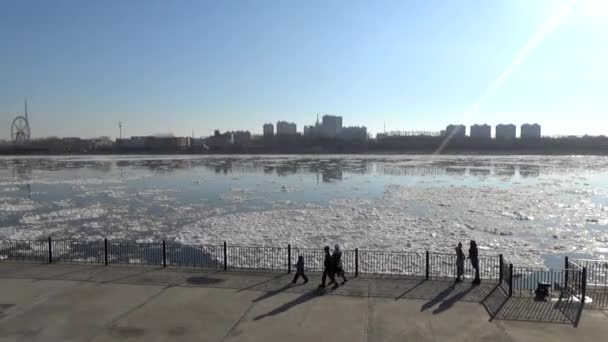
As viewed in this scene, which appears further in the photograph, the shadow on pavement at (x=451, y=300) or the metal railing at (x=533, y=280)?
the metal railing at (x=533, y=280)

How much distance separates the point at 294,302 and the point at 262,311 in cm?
104

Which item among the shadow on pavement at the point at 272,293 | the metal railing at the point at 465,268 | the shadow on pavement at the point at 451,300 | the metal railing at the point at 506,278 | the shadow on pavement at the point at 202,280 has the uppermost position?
the metal railing at the point at 506,278

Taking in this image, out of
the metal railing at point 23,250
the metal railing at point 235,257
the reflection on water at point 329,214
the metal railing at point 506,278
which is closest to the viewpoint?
the metal railing at point 506,278

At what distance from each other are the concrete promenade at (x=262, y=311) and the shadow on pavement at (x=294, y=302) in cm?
3

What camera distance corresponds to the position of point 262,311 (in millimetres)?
11609

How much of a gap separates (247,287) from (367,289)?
3419 millimetres

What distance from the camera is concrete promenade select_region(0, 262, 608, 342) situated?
403 inches

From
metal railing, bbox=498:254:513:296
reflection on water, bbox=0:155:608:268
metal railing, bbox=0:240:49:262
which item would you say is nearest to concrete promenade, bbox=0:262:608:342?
metal railing, bbox=498:254:513:296

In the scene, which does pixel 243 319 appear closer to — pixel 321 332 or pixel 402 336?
pixel 321 332

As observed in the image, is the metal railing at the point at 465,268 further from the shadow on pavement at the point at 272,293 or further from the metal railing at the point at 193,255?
the metal railing at the point at 193,255

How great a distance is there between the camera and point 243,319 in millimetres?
11109

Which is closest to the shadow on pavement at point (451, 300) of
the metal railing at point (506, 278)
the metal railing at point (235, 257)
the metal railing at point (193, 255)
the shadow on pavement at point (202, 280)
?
the metal railing at point (506, 278)

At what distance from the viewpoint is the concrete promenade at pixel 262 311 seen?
10234mm

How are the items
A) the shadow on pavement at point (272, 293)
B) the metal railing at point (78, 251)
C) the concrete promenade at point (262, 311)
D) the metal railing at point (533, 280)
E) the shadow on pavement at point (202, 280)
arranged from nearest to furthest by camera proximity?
the concrete promenade at point (262, 311) → the shadow on pavement at point (272, 293) → the metal railing at point (533, 280) → the shadow on pavement at point (202, 280) → the metal railing at point (78, 251)
